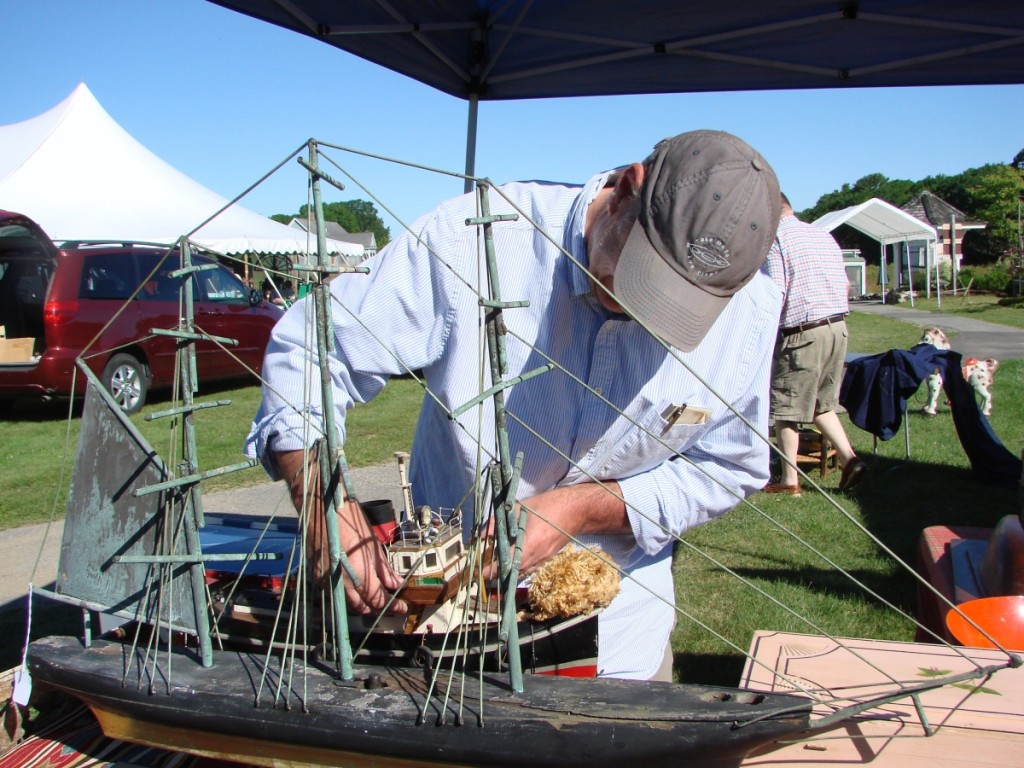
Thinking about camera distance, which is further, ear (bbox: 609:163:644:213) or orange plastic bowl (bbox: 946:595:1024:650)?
orange plastic bowl (bbox: 946:595:1024:650)

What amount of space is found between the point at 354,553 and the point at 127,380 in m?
8.50

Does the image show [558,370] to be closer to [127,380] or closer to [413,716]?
[413,716]

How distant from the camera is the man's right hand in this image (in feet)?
5.16

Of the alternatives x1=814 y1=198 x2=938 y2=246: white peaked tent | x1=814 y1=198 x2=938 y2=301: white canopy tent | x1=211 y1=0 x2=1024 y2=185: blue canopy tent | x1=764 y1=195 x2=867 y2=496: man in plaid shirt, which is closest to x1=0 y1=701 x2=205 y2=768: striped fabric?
x1=211 y1=0 x2=1024 y2=185: blue canopy tent

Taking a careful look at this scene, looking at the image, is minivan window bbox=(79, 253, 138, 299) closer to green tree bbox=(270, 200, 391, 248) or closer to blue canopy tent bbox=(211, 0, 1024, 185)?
blue canopy tent bbox=(211, 0, 1024, 185)

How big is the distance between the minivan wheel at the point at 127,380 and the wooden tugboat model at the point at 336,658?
25.4 feet

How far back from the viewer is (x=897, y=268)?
32.1 m

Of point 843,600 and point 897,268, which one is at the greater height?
point 897,268

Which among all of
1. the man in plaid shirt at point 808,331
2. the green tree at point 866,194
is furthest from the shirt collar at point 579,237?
the green tree at point 866,194

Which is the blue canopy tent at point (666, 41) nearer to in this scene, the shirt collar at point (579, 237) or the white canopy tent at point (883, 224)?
the shirt collar at point (579, 237)

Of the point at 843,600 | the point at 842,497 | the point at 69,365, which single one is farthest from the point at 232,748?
the point at 69,365

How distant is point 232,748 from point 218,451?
5.96 metres

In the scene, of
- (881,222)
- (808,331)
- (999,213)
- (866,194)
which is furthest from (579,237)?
(866,194)

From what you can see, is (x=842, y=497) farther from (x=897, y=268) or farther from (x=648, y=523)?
(x=897, y=268)
